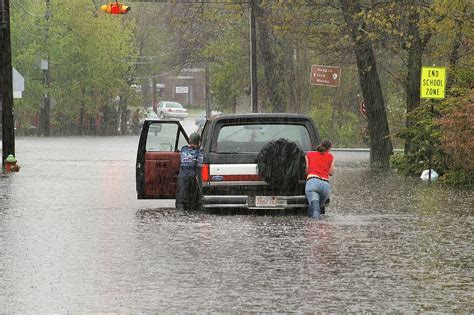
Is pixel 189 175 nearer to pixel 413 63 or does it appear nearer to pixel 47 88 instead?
pixel 413 63

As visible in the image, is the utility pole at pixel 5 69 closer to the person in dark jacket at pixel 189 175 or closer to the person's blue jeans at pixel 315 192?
the person in dark jacket at pixel 189 175

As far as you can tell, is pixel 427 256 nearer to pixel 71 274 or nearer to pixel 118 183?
pixel 71 274

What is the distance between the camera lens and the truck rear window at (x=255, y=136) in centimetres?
2108

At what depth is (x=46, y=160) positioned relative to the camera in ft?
142

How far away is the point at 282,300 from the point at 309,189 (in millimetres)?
8925

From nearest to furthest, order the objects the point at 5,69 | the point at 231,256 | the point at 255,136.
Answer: the point at 231,256 < the point at 255,136 < the point at 5,69

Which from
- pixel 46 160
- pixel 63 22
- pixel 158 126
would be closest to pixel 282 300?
pixel 158 126

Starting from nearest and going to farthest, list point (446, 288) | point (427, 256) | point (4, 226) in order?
point (446, 288) < point (427, 256) < point (4, 226)

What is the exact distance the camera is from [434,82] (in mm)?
31391

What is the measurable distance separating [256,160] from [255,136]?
112 centimetres

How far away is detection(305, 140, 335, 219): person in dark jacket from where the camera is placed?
20453 mm

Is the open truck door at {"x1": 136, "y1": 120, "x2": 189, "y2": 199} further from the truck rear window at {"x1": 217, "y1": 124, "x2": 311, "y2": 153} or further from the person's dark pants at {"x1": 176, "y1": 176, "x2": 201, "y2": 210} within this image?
the truck rear window at {"x1": 217, "y1": 124, "x2": 311, "y2": 153}

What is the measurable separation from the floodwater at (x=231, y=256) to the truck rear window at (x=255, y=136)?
1142 mm

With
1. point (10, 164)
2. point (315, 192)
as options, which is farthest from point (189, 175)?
point (10, 164)
